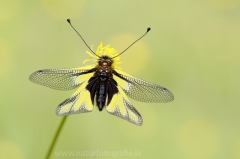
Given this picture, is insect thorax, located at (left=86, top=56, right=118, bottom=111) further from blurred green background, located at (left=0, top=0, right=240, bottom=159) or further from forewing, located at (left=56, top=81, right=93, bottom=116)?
blurred green background, located at (left=0, top=0, right=240, bottom=159)

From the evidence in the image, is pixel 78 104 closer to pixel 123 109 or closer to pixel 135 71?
pixel 123 109

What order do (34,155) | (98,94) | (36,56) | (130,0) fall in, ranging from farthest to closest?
(130,0) < (36,56) < (34,155) < (98,94)

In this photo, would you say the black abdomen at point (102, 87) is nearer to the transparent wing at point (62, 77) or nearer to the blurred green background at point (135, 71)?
the transparent wing at point (62, 77)

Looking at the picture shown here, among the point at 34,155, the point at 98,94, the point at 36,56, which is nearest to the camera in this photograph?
the point at 98,94

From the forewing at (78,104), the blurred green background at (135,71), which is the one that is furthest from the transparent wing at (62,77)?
the blurred green background at (135,71)

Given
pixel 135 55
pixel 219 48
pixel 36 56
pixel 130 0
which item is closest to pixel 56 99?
pixel 36 56

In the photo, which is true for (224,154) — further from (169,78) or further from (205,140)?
(169,78)
